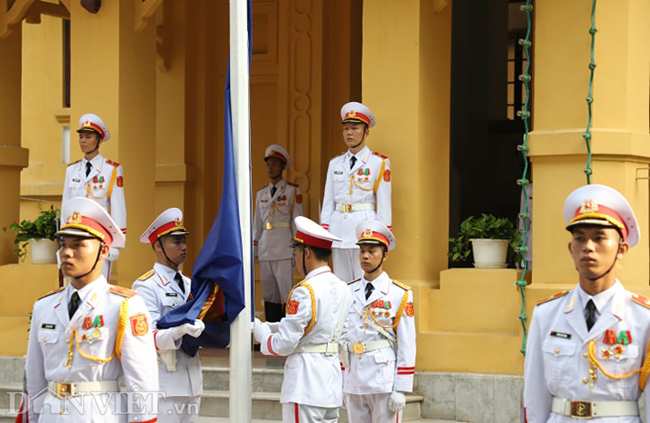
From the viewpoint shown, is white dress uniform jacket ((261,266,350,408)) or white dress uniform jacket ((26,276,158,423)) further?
white dress uniform jacket ((261,266,350,408))

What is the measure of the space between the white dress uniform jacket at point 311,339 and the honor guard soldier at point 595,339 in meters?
2.19

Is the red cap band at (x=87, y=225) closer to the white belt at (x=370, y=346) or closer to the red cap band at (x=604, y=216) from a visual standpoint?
the red cap band at (x=604, y=216)

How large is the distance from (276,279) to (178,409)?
5163 millimetres

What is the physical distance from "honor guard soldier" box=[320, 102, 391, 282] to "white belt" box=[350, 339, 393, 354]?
6.40 ft

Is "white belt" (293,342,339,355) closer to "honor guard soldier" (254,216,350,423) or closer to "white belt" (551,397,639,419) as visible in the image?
"honor guard soldier" (254,216,350,423)

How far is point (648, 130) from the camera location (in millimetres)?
9805

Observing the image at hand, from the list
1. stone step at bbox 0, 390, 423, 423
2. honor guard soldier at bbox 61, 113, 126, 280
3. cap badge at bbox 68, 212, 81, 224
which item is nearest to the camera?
cap badge at bbox 68, 212, 81, 224

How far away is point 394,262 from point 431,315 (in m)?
0.58

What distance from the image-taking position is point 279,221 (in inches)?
490

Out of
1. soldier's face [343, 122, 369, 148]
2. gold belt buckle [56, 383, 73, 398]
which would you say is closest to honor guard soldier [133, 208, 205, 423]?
gold belt buckle [56, 383, 73, 398]

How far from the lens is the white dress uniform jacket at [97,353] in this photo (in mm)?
5566

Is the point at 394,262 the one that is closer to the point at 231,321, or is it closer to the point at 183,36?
the point at 231,321

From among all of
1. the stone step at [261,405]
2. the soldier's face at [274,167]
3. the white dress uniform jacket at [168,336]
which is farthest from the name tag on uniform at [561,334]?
the soldier's face at [274,167]

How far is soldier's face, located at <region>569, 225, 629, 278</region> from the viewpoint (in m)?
5.03
